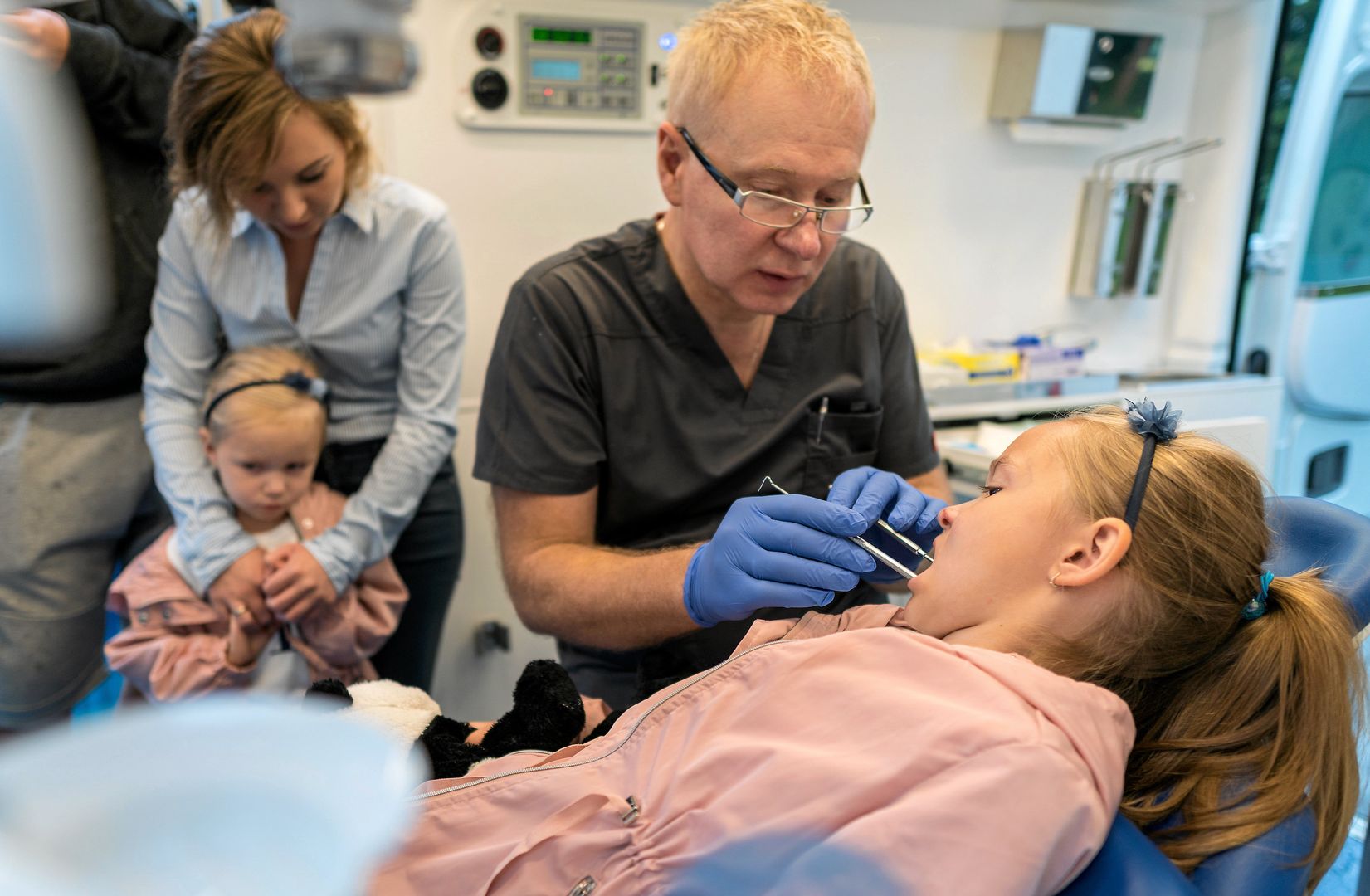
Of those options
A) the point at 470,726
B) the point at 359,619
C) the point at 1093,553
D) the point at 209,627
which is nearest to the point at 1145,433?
the point at 1093,553

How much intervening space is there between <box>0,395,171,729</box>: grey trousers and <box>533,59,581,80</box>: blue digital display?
122cm

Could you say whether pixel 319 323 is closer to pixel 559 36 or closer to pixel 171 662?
pixel 171 662

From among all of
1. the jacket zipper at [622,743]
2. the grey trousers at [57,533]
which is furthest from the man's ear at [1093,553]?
the grey trousers at [57,533]

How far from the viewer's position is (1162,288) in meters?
3.25

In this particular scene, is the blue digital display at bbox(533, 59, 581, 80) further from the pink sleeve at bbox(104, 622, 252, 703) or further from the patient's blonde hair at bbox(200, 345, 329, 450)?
the pink sleeve at bbox(104, 622, 252, 703)

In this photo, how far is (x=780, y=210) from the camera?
127cm

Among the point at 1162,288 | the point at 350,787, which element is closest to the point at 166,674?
the point at 350,787

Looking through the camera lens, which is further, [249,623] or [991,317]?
[991,317]

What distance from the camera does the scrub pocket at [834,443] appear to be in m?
1.49

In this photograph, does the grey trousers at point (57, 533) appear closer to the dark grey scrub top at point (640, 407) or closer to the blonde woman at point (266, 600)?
the blonde woman at point (266, 600)

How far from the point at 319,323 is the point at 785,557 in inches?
44.2

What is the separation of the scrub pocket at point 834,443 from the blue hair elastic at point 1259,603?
61 centimetres

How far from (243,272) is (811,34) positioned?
3.66 ft

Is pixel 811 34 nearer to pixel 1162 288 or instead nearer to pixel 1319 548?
pixel 1319 548
